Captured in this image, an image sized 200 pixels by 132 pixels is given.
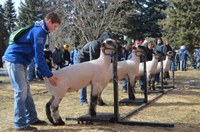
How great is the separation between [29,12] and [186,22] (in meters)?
32.9

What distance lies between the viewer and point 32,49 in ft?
A: 20.2

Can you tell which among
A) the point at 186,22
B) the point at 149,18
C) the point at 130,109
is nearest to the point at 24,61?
the point at 130,109

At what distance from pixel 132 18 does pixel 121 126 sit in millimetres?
36180

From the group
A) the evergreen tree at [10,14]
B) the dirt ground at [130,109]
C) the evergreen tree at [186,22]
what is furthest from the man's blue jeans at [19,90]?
the evergreen tree at [10,14]

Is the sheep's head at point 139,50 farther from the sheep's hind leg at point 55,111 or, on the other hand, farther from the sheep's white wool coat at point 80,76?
the sheep's hind leg at point 55,111

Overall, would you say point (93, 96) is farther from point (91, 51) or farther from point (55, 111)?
point (91, 51)

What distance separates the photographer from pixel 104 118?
6801 millimetres

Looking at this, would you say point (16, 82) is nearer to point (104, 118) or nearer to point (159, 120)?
point (104, 118)

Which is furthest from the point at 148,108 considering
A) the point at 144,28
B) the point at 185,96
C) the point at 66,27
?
the point at 144,28

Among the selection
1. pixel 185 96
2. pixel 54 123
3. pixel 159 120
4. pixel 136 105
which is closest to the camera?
pixel 54 123

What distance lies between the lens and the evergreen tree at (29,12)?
59188mm

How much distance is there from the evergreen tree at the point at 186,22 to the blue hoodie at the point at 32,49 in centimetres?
2935

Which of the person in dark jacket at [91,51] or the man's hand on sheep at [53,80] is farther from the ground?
the person in dark jacket at [91,51]

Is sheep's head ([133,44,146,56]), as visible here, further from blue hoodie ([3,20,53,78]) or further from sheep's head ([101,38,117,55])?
blue hoodie ([3,20,53,78])
